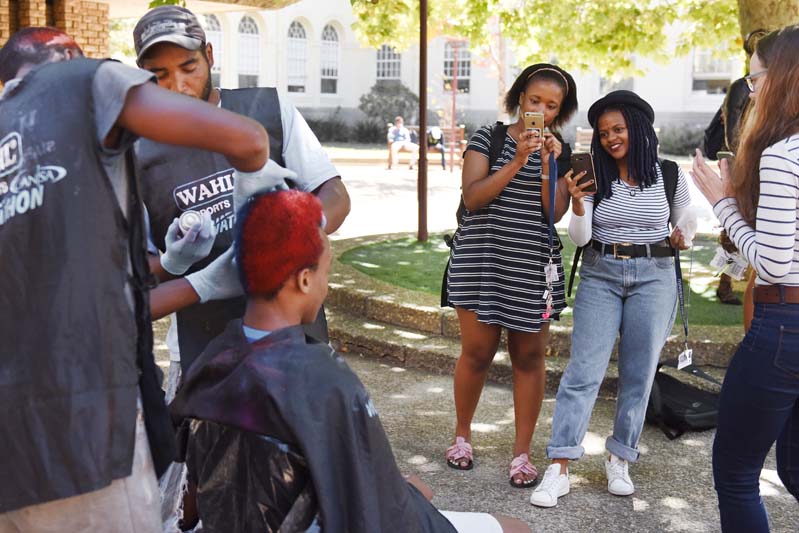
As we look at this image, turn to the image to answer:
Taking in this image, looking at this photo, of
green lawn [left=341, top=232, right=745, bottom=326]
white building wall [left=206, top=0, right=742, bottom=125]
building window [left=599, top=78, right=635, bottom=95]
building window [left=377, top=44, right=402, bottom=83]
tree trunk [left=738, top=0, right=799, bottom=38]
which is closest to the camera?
tree trunk [left=738, top=0, right=799, bottom=38]

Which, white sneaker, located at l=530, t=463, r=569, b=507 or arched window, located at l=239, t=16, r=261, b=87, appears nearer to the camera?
white sneaker, located at l=530, t=463, r=569, b=507

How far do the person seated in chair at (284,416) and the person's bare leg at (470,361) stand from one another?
2136 mm

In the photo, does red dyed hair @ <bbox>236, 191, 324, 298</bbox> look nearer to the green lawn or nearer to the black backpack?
the black backpack

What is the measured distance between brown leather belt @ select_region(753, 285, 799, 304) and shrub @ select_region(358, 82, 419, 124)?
113 feet

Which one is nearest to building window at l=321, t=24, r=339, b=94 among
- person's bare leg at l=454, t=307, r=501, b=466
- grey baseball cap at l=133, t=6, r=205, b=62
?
person's bare leg at l=454, t=307, r=501, b=466

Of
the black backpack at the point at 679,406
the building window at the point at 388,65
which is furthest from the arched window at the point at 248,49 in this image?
the black backpack at the point at 679,406

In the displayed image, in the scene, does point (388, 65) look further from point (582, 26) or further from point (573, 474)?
point (573, 474)

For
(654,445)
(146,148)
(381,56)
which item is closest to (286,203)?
(146,148)

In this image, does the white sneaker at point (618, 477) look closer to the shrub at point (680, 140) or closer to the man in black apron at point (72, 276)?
the man in black apron at point (72, 276)

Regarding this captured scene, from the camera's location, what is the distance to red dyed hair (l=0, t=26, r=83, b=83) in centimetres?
215

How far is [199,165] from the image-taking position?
2.80 meters

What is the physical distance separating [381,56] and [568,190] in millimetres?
37497

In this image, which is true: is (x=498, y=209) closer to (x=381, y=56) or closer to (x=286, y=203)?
(x=286, y=203)

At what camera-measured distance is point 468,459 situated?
183 inches
